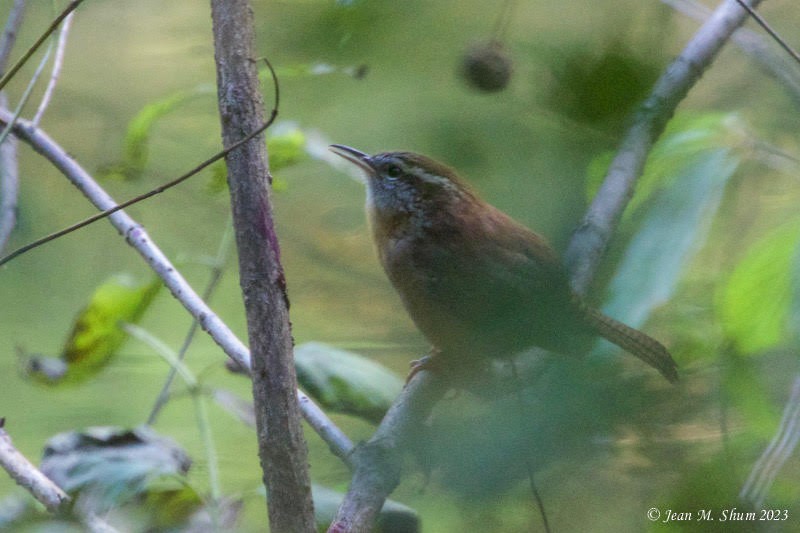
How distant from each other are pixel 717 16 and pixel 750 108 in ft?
1.72

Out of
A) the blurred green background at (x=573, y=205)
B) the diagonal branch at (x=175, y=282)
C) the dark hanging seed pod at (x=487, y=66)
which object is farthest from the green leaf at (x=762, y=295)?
the diagonal branch at (x=175, y=282)

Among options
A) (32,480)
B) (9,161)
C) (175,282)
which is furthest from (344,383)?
(9,161)

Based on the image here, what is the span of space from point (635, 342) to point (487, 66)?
0.52 m

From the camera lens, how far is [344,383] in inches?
69.5

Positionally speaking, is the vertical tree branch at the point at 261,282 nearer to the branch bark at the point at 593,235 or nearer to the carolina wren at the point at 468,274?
the branch bark at the point at 593,235

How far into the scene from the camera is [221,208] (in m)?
3.92

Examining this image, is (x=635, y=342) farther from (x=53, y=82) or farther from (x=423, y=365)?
(x=53, y=82)

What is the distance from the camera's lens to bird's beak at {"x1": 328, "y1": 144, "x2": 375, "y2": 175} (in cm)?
212

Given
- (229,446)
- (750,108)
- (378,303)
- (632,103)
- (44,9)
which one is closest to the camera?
(632,103)

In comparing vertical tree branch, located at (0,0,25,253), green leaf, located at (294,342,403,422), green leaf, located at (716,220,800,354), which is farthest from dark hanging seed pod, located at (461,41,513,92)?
vertical tree branch, located at (0,0,25,253)

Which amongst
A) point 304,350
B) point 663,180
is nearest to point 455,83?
point 663,180

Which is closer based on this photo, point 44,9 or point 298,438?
point 298,438

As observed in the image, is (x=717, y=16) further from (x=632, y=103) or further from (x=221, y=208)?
(x=221, y=208)

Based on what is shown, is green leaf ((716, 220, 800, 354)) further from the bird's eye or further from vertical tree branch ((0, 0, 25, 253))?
vertical tree branch ((0, 0, 25, 253))
